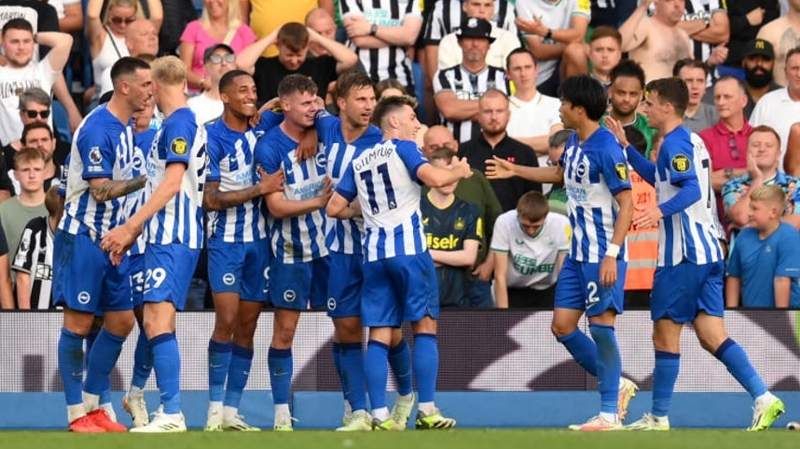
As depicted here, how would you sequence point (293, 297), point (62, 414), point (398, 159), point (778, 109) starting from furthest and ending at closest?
point (778, 109), point (62, 414), point (293, 297), point (398, 159)

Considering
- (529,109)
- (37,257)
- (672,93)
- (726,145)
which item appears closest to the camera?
(672,93)

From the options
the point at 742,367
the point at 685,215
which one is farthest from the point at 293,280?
the point at 742,367

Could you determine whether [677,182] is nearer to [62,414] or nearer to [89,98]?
[62,414]

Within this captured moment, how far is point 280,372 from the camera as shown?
1206 cm

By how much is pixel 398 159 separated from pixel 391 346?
1388 mm

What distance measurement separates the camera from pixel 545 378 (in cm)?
1315

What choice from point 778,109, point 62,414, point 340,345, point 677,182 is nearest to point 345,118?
point 340,345

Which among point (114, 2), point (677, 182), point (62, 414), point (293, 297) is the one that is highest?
point (114, 2)

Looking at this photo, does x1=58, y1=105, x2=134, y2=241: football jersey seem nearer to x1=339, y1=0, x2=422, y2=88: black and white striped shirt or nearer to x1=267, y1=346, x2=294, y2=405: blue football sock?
x1=267, y1=346, x2=294, y2=405: blue football sock

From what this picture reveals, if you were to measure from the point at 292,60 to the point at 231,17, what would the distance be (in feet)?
4.40

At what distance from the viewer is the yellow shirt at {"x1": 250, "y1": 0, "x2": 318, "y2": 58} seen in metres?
16.8

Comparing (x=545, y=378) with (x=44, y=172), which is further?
(x=44, y=172)

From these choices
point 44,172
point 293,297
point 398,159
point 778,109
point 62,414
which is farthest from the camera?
point 778,109

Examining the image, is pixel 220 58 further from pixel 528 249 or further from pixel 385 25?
pixel 528 249
